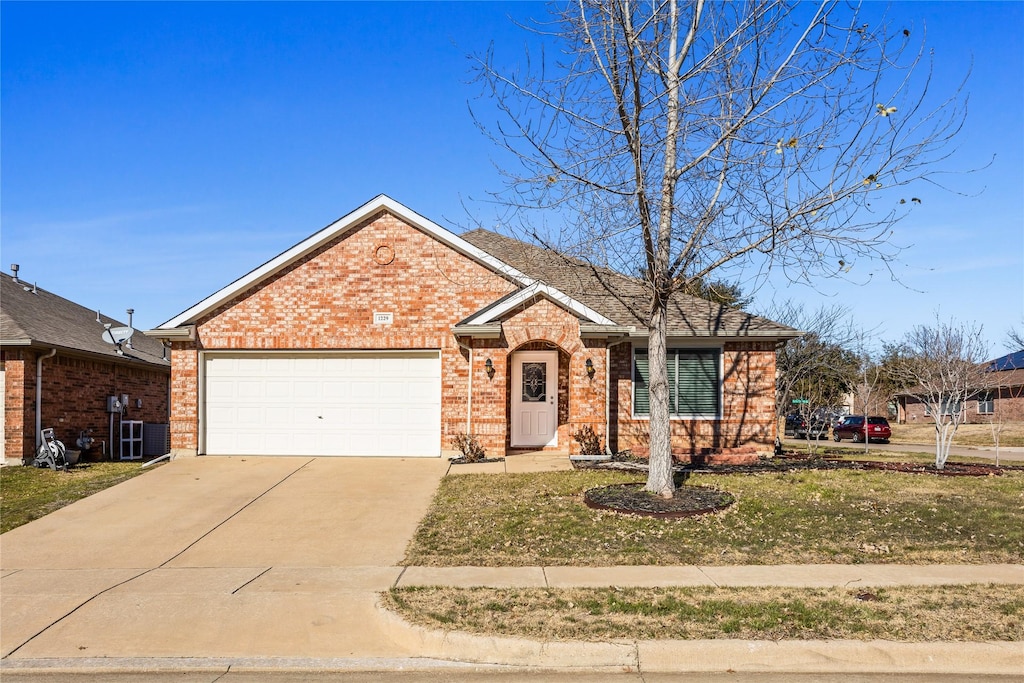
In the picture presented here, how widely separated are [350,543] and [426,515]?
1.49 metres

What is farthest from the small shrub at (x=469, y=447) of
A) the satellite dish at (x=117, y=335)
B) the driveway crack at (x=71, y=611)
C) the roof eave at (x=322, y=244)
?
the satellite dish at (x=117, y=335)

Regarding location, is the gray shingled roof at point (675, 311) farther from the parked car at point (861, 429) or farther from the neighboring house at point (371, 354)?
the parked car at point (861, 429)

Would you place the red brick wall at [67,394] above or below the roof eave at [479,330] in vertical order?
below

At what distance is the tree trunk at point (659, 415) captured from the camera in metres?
11.0

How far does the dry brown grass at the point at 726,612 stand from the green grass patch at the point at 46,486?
745 centimetres

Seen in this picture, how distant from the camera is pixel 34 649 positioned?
662 cm

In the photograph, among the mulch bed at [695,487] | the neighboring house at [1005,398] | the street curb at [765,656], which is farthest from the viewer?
the neighboring house at [1005,398]

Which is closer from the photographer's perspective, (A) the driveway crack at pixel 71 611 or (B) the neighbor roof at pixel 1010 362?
(A) the driveway crack at pixel 71 611

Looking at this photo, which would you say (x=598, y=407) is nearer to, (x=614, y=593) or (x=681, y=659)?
(x=614, y=593)

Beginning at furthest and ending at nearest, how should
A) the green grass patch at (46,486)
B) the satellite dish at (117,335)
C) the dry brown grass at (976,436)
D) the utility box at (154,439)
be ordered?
the dry brown grass at (976,436), the utility box at (154,439), the satellite dish at (117,335), the green grass patch at (46,486)

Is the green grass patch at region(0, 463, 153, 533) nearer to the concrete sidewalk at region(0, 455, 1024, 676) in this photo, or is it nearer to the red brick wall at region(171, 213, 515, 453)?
the concrete sidewalk at region(0, 455, 1024, 676)

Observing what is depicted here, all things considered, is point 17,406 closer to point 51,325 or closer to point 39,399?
point 39,399

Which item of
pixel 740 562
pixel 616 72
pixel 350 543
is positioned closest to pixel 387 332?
pixel 350 543

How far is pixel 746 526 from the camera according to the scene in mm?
9805
